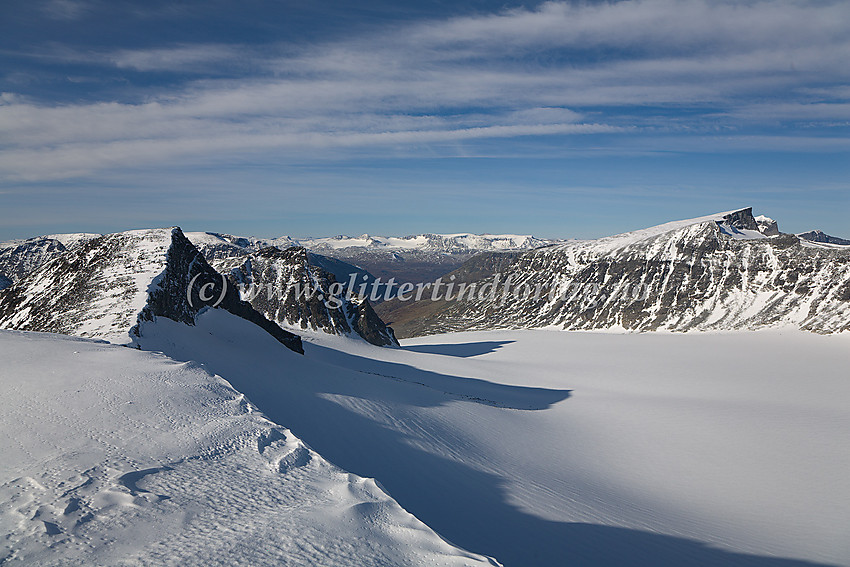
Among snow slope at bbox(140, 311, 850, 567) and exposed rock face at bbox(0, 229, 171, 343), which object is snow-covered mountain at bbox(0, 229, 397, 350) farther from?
snow slope at bbox(140, 311, 850, 567)

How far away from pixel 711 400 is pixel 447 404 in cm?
1529

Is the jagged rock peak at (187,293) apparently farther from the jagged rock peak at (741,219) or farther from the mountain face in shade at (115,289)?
the jagged rock peak at (741,219)

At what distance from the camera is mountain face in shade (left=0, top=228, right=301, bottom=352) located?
18.0 meters

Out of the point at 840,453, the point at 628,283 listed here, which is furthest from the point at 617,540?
the point at 628,283

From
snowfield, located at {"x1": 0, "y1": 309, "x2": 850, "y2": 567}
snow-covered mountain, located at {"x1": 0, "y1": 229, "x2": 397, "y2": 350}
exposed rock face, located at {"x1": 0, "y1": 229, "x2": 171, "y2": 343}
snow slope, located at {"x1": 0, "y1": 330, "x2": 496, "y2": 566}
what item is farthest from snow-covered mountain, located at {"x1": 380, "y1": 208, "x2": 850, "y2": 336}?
exposed rock face, located at {"x1": 0, "y1": 229, "x2": 171, "y2": 343}

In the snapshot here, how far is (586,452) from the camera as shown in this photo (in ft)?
52.9

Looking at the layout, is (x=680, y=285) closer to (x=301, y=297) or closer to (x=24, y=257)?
(x=301, y=297)

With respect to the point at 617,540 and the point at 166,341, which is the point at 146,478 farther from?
the point at 166,341

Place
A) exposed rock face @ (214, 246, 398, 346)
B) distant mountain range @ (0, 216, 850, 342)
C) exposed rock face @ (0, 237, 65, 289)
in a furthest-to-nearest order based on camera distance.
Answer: exposed rock face @ (0, 237, 65, 289)
exposed rock face @ (214, 246, 398, 346)
distant mountain range @ (0, 216, 850, 342)

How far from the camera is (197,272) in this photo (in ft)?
83.2

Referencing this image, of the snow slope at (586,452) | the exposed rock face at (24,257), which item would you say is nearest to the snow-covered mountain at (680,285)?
the snow slope at (586,452)

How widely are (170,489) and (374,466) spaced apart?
4.57m

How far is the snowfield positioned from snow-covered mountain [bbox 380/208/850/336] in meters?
41.4

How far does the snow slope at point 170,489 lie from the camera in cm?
463
